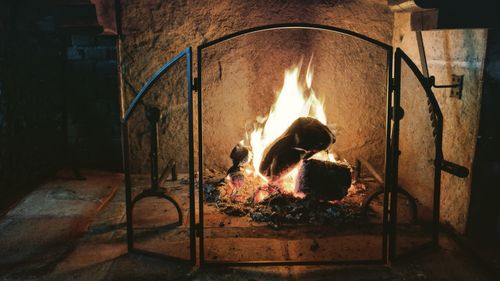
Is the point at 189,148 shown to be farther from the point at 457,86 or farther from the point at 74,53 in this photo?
the point at 74,53

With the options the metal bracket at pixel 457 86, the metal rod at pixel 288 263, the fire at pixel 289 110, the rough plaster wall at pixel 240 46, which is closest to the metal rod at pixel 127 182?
the metal rod at pixel 288 263

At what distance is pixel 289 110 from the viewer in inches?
212

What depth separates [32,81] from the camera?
18.7ft

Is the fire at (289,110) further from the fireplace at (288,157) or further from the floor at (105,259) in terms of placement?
the floor at (105,259)

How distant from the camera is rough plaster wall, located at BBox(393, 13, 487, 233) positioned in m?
3.77

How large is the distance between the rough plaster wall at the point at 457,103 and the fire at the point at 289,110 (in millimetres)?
1280

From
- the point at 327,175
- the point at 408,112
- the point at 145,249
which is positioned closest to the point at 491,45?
the point at 408,112

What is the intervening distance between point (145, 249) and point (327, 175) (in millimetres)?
1779

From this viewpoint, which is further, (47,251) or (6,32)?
(6,32)

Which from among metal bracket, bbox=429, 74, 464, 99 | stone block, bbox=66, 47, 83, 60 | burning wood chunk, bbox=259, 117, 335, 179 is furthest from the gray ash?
stone block, bbox=66, 47, 83, 60

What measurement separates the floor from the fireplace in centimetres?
12

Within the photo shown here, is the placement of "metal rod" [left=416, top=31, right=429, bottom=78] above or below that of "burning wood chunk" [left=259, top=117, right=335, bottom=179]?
above

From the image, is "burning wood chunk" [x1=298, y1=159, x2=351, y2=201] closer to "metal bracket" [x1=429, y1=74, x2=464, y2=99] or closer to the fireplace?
the fireplace

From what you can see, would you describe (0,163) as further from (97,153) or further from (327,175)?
(327,175)
